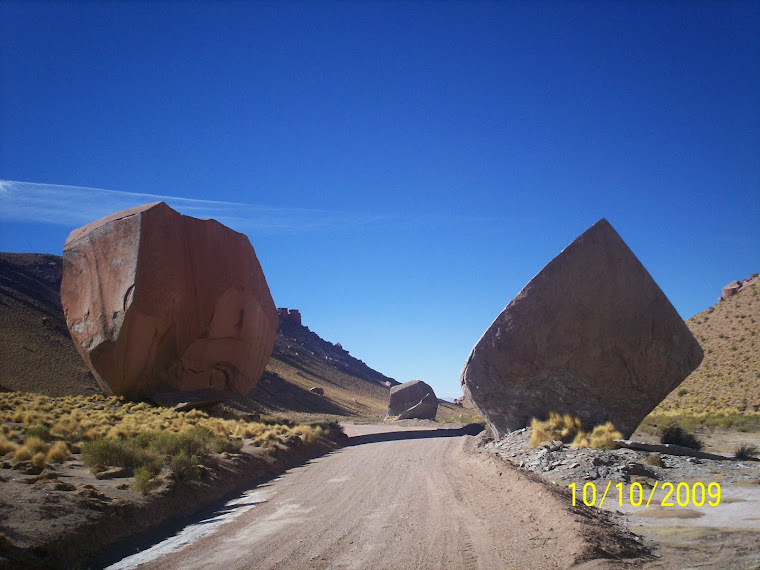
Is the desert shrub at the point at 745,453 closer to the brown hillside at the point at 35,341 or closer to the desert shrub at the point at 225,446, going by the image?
the desert shrub at the point at 225,446

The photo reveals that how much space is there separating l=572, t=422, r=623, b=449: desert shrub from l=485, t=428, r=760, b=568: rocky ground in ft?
1.06

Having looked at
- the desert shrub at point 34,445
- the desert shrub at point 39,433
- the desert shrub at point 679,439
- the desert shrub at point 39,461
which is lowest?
the desert shrub at point 39,461

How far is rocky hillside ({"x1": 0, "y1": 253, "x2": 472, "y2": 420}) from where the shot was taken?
38.2 meters

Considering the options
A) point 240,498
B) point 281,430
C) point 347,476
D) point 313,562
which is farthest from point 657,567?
point 281,430

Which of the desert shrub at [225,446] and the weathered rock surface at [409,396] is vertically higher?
the weathered rock surface at [409,396]

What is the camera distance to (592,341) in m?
14.4

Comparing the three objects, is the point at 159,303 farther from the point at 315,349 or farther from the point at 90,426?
the point at 315,349

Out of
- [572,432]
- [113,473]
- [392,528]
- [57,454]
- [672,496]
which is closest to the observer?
[392,528]

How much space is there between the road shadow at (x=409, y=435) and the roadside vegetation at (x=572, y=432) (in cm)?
1174

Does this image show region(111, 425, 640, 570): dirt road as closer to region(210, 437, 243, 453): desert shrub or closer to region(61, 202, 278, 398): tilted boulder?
region(210, 437, 243, 453): desert shrub

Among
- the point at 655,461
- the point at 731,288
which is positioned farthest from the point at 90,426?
the point at 731,288

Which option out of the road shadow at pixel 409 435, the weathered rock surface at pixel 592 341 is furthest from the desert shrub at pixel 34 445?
the road shadow at pixel 409 435

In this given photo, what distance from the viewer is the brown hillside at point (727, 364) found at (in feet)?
112

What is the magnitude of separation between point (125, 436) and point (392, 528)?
1039 centimetres
